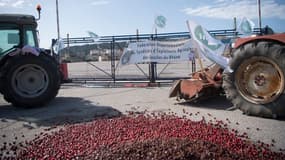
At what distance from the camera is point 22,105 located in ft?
25.0

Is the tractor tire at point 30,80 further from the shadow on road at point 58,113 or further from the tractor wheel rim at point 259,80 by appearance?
the tractor wheel rim at point 259,80

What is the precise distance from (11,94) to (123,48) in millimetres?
5844

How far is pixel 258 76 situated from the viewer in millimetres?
5906

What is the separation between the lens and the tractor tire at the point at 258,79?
5547mm

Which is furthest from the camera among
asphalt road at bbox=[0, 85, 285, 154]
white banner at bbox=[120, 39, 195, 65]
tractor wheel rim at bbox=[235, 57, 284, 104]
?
white banner at bbox=[120, 39, 195, 65]

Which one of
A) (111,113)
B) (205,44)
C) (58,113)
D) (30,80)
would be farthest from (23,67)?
(205,44)

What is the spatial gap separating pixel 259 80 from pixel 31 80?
566 cm

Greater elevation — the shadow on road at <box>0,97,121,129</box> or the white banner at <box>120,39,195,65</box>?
the white banner at <box>120,39,195,65</box>

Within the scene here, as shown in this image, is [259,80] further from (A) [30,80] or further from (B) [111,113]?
(A) [30,80]

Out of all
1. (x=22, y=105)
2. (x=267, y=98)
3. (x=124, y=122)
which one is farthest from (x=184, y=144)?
(x=22, y=105)

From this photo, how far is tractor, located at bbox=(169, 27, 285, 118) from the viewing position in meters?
5.55

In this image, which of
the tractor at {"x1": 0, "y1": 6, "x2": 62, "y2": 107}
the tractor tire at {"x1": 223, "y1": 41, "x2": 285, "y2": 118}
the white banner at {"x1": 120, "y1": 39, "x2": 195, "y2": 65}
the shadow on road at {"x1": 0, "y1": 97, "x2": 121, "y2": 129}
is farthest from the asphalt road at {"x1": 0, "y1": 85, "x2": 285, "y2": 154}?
the white banner at {"x1": 120, "y1": 39, "x2": 195, "y2": 65}

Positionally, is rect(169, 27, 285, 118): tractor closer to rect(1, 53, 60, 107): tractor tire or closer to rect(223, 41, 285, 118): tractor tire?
rect(223, 41, 285, 118): tractor tire

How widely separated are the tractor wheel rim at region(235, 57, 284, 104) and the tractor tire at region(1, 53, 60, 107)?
4758mm
